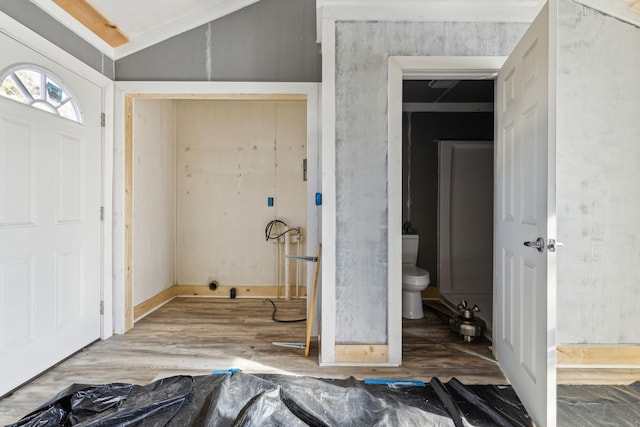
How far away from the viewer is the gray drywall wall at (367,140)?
2.36 m

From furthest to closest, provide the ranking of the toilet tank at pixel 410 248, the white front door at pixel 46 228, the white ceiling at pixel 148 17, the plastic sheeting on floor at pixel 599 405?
the toilet tank at pixel 410 248
the white ceiling at pixel 148 17
the white front door at pixel 46 228
the plastic sheeting on floor at pixel 599 405

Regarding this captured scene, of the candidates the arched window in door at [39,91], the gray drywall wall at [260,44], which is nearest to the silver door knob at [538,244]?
the gray drywall wall at [260,44]

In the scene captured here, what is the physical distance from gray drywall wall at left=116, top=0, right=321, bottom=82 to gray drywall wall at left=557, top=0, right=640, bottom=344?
75.3 inches

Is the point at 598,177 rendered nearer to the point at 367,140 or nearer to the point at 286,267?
the point at 367,140

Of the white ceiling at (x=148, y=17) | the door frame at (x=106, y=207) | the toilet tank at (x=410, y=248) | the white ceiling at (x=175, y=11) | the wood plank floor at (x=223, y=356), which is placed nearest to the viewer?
the wood plank floor at (x=223, y=356)

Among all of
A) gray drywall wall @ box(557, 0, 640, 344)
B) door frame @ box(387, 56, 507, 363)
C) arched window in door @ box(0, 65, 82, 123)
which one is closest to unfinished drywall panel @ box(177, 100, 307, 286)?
arched window in door @ box(0, 65, 82, 123)

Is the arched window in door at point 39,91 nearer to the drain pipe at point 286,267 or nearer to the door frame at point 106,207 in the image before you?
the door frame at point 106,207

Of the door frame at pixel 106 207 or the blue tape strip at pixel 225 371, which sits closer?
the blue tape strip at pixel 225 371

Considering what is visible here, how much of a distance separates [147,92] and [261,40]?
1084 millimetres

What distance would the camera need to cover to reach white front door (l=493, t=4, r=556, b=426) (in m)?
1.59

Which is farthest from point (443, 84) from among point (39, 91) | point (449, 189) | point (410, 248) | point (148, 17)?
point (39, 91)

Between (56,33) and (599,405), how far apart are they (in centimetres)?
414

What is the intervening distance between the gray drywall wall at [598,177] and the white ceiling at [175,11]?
202mm

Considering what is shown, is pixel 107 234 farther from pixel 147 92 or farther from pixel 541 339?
pixel 541 339
